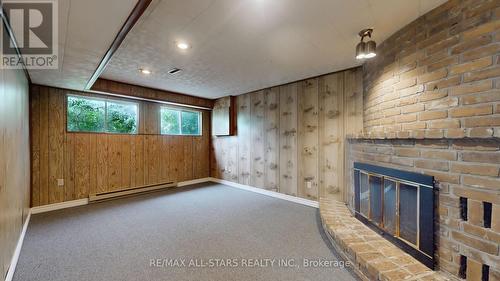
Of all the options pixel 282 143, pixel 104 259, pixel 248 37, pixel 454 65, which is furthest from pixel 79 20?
pixel 282 143

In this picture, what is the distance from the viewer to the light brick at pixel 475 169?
1.30m

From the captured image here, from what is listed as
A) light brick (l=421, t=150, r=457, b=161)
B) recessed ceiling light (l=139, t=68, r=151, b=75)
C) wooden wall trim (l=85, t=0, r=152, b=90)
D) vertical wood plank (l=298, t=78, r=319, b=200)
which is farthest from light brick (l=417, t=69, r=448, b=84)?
recessed ceiling light (l=139, t=68, r=151, b=75)

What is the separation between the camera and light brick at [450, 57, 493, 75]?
1.40 m

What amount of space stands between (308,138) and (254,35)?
2194 millimetres

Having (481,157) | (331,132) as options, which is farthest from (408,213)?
(331,132)

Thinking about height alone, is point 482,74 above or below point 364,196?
above

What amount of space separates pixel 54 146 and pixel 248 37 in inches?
150

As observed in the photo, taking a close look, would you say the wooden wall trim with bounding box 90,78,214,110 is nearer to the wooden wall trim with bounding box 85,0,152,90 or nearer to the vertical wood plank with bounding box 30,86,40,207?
the vertical wood plank with bounding box 30,86,40,207

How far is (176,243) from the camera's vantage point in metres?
2.33

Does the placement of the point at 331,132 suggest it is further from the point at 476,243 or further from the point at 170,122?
the point at 170,122

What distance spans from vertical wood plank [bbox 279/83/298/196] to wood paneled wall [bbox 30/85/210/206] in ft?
8.57

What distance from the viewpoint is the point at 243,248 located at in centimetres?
223

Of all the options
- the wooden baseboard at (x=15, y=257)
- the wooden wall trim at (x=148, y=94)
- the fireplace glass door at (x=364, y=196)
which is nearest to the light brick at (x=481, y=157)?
the fireplace glass door at (x=364, y=196)

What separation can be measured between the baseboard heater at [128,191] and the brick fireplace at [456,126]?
4.31 metres
